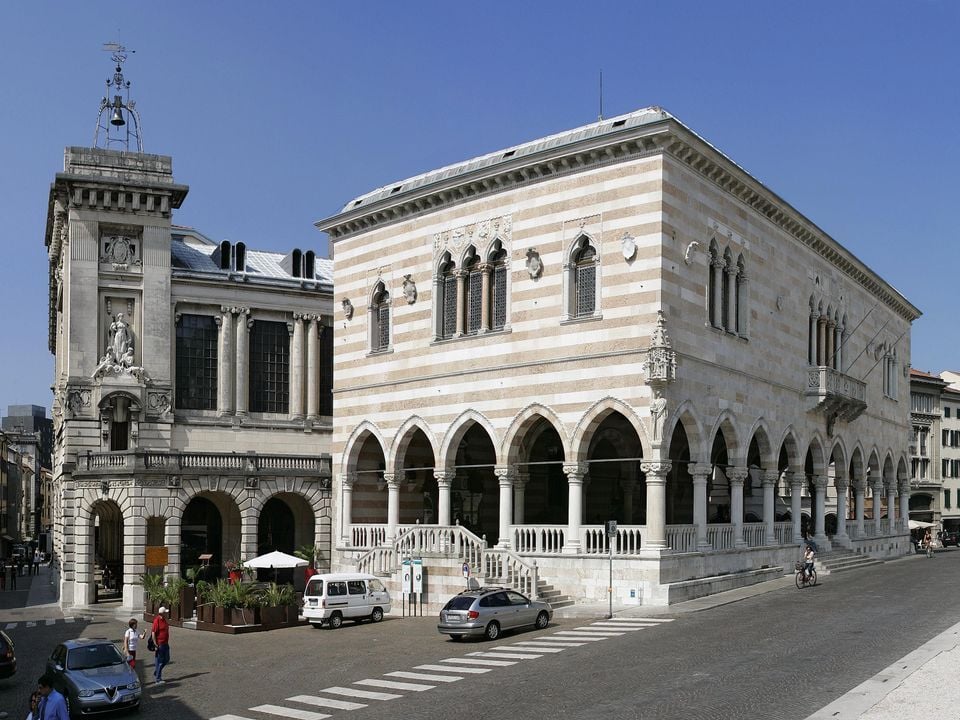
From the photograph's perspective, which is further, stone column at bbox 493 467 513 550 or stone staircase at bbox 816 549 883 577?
stone staircase at bbox 816 549 883 577

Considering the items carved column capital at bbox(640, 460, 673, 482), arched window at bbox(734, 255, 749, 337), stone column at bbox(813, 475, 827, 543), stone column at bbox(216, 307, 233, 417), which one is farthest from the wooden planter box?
stone column at bbox(813, 475, 827, 543)

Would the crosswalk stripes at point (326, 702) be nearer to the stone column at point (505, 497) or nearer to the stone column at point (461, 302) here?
the stone column at point (505, 497)

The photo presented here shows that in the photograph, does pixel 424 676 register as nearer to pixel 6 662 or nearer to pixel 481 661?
pixel 481 661

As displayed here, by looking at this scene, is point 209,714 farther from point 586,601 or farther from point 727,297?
point 727,297

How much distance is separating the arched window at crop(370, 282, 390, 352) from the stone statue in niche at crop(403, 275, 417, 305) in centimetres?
173

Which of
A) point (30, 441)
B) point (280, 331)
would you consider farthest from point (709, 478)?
point (30, 441)

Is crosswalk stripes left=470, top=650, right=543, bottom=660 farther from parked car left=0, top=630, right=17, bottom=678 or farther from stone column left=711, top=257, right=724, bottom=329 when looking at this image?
stone column left=711, top=257, right=724, bottom=329

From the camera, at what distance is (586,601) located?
116 feet

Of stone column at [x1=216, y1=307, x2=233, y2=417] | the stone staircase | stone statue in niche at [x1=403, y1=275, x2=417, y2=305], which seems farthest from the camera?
stone column at [x1=216, y1=307, x2=233, y2=417]

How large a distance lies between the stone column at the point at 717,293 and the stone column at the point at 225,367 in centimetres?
2843

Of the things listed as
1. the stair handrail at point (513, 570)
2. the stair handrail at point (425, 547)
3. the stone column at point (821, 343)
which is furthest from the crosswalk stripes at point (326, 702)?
the stone column at point (821, 343)

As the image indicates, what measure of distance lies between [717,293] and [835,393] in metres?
11.2

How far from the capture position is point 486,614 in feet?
98.6

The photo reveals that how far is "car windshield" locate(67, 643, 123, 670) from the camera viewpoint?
77.0 feet
